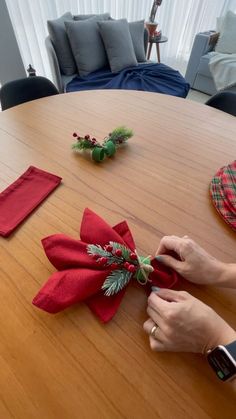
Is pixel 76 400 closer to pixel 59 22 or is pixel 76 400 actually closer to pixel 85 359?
pixel 85 359

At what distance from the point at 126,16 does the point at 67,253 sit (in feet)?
11.2

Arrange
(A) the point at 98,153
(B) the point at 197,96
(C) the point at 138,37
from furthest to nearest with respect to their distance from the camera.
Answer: (B) the point at 197,96 < (C) the point at 138,37 < (A) the point at 98,153

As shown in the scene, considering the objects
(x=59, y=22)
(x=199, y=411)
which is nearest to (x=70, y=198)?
(x=199, y=411)

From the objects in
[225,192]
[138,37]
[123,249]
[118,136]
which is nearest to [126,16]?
[138,37]

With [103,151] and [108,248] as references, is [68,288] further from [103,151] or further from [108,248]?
[103,151]

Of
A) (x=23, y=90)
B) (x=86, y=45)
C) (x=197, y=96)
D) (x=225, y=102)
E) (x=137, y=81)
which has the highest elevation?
(x=86, y=45)

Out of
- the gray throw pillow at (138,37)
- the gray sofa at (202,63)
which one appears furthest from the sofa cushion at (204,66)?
the gray throw pillow at (138,37)

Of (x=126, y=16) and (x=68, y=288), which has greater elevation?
(x=126, y=16)

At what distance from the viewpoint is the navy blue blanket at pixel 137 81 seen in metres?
1.99

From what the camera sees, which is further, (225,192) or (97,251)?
(225,192)

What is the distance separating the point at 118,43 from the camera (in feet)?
7.01

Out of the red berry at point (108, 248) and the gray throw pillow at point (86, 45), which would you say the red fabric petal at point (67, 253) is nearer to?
the red berry at point (108, 248)

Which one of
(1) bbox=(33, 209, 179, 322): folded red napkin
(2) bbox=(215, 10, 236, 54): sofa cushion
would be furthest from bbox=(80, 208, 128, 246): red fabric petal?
(2) bbox=(215, 10, 236, 54): sofa cushion

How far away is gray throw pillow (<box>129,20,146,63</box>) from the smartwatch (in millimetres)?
2653
